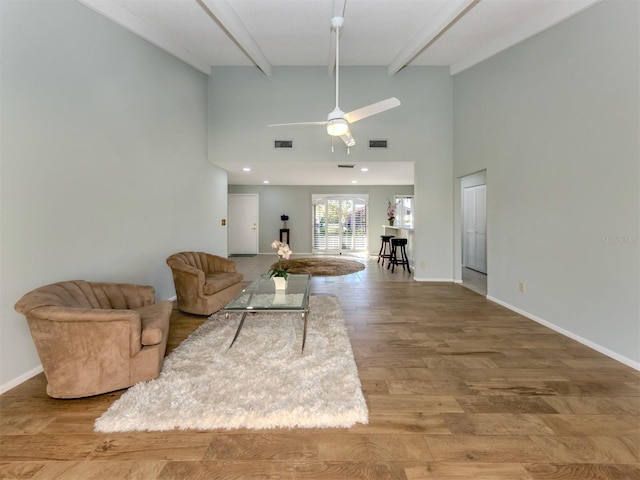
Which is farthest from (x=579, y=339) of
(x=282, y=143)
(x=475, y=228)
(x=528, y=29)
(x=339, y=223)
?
(x=339, y=223)

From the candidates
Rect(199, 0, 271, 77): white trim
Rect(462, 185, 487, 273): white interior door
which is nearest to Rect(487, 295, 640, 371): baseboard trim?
Rect(462, 185, 487, 273): white interior door

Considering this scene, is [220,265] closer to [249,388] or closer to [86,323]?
[86,323]

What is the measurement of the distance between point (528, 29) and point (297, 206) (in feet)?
23.9

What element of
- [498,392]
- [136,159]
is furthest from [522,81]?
[136,159]

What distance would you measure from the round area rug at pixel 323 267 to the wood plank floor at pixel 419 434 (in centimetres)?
382

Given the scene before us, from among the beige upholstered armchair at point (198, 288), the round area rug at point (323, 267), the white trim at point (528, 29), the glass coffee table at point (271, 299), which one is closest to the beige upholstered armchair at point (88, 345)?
the glass coffee table at point (271, 299)

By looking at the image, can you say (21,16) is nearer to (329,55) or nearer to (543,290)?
(329,55)

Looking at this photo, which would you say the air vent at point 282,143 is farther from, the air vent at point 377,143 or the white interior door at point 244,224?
the white interior door at point 244,224

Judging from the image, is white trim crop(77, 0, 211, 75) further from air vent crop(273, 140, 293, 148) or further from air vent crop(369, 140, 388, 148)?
air vent crop(369, 140, 388, 148)

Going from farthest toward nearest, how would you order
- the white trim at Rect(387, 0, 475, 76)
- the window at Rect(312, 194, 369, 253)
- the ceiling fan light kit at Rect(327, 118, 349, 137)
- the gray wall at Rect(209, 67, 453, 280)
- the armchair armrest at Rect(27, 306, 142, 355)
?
1. the window at Rect(312, 194, 369, 253)
2. the gray wall at Rect(209, 67, 453, 280)
3. the white trim at Rect(387, 0, 475, 76)
4. the ceiling fan light kit at Rect(327, 118, 349, 137)
5. the armchair armrest at Rect(27, 306, 142, 355)

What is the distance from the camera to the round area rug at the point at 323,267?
21.2 feet

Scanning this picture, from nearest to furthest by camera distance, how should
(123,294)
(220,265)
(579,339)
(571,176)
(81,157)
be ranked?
(123,294) < (81,157) < (579,339) < (571,176) < (220,265)

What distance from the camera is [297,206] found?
9719 millimetres

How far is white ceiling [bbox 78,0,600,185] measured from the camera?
3352 millimetres
